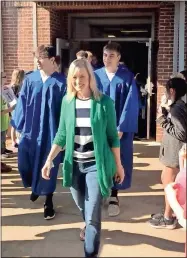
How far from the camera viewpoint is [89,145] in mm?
3316

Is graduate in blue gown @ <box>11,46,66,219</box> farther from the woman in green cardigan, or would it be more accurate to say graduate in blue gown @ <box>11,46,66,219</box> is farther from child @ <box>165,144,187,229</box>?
child @ <box>165,144,187,229</box>

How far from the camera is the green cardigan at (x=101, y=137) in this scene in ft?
10.6

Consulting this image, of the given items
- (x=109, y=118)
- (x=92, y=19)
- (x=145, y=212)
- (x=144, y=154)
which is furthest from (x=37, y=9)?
(x=109, y=118)

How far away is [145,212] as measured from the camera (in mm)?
4652

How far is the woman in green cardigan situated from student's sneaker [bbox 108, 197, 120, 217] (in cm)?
115

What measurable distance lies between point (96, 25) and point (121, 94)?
6.10 m

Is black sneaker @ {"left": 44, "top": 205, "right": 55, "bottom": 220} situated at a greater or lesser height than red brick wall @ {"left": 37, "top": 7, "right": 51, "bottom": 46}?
lesser

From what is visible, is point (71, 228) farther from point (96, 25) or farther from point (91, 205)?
point (96, 25)

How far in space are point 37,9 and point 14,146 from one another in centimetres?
274

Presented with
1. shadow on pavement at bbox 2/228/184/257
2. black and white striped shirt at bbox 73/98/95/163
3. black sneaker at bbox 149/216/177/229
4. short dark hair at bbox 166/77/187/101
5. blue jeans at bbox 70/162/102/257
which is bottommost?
shadow on pavement at bbox 2/228/184/257

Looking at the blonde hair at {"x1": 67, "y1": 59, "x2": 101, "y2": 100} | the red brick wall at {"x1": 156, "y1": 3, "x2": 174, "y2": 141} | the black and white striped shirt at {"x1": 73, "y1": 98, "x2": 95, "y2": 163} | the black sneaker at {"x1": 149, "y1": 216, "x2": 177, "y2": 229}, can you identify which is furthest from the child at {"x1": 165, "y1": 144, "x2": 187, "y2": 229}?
the red brick wall at {"x1": 156, "y1": 3, "x2": 174, "y2": 141}

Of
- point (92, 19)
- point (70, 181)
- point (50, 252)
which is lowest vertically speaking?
point (50, 252)

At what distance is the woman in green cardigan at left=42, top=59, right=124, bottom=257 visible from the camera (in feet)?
10.6

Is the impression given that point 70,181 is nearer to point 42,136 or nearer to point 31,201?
point 42,136
